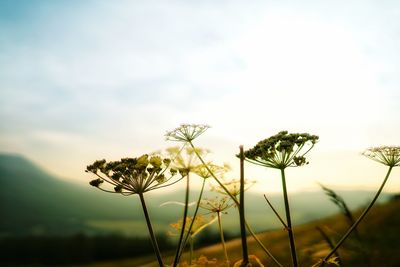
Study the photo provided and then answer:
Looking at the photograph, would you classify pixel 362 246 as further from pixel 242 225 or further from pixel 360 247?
pixel 242 225

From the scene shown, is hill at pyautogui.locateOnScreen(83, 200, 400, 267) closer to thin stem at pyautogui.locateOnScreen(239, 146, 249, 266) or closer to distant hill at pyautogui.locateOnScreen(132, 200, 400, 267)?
distant hill at pyautogui.locateOnScreen(132, 200, 400, 267)

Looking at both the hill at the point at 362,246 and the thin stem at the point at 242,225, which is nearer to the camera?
the thin stem at the point at 242,225

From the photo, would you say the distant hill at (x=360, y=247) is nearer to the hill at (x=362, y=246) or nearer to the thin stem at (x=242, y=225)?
the hill at (x=362, y=246)

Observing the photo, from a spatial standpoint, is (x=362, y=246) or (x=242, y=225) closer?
(x=242, y=225)

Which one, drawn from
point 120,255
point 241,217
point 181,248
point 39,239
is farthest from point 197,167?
point 39,239

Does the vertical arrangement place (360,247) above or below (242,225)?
below

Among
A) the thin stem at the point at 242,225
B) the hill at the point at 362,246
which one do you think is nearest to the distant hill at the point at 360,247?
the hill at the point at 362,246

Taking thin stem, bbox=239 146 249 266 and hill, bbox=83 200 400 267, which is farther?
hill, bbox=83 200 400 267

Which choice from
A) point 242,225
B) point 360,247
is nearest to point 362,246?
point 360,247

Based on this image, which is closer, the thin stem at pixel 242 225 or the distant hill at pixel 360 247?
A: the thin stem at pixel 242 225

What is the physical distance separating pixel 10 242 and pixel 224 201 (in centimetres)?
16015

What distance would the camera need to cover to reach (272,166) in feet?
16.9

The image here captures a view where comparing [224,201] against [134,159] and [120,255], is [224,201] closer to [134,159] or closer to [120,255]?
[134,159]

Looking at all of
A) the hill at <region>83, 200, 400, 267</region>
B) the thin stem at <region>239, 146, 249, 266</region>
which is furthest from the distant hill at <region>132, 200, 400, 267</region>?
the thin stem at <region>239, 146, 249, 266</region>
